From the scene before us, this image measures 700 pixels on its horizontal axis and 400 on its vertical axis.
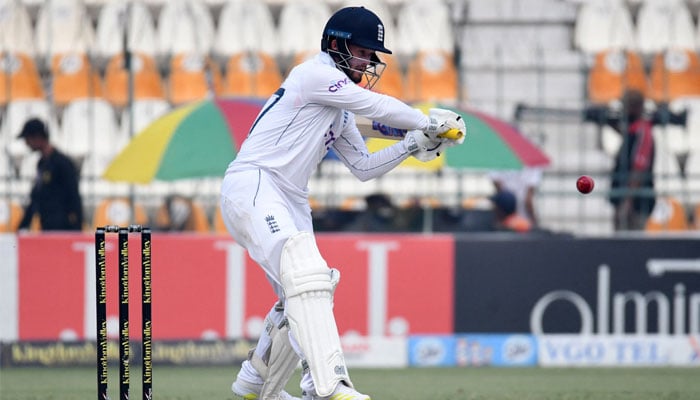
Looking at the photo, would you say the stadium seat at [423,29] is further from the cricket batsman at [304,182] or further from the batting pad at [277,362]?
the batting pad at [277,362]

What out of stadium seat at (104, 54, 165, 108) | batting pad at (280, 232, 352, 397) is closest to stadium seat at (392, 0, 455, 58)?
stadium seat at (104, 54, 165, 108)

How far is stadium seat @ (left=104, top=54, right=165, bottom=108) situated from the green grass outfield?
344cm

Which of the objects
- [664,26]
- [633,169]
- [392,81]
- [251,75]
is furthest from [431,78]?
[664,26]

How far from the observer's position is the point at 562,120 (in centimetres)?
1148

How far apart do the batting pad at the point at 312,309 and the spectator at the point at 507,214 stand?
5279 mm

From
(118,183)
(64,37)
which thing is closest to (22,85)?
(64,37)

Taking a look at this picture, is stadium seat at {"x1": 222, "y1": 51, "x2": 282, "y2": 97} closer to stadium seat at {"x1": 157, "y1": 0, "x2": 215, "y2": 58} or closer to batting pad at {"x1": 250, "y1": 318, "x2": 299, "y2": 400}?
stadium seat at {"x1": 157, "y1": 0, "x2": 215, "y2": 58}

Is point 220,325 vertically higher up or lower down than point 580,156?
lower down

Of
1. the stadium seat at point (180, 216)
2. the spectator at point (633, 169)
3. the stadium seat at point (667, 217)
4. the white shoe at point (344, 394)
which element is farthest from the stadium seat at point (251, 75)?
the white shoe at point (344, 394)

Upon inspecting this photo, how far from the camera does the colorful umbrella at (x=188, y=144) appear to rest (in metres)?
9.91

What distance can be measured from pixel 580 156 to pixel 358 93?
251 inches

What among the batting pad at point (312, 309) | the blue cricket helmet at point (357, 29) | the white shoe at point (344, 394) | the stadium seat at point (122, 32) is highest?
the stadium seat at point (122, 32)

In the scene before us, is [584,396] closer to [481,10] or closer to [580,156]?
[580,156]

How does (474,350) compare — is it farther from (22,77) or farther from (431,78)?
(22,77)
